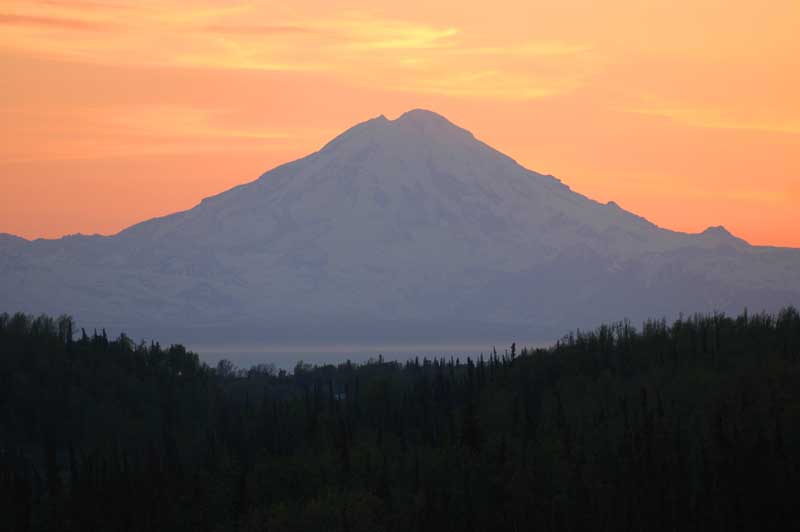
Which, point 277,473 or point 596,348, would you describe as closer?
point 277,473

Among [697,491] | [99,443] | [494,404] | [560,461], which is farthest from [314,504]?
[99,443]

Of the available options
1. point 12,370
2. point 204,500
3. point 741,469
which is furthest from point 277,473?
point 12,370

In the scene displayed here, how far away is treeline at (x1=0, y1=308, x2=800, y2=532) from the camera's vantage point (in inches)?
3169

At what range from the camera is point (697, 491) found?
79.1 m

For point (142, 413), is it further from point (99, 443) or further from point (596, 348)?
point (596, 348)

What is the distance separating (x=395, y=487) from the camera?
304 ft

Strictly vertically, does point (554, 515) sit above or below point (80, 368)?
below

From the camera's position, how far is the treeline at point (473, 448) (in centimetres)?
8050

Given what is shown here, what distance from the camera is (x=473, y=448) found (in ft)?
323

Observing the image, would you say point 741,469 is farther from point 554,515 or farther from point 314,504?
point 314,504

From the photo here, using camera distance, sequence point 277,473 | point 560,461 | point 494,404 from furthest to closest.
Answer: point 494,404
point 277,473
point 560,461

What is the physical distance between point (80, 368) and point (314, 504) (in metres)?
58.2

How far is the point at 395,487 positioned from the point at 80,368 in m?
55.0

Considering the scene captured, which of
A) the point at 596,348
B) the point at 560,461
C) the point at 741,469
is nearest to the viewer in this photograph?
the point at 741,469
